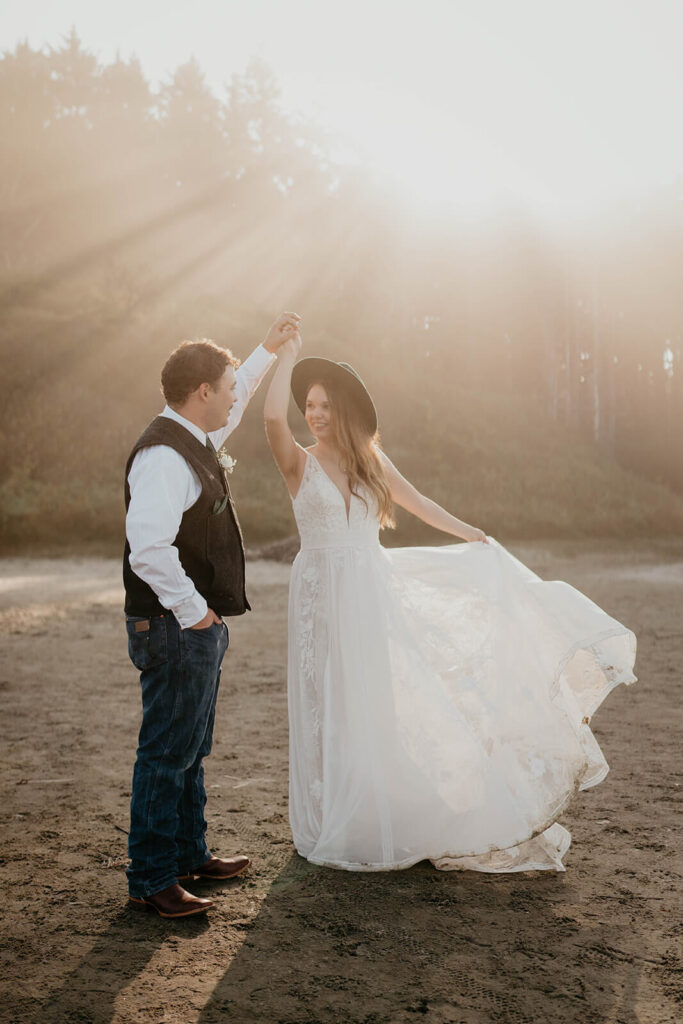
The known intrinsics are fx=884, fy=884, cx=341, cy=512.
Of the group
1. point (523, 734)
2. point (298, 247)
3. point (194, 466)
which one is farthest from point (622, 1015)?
point (298, 247)

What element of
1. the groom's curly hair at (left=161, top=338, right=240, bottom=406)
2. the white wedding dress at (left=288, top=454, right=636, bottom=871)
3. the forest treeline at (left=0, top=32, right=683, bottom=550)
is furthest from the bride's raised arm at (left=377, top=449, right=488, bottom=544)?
the forest treeline at (left=0, top=32, right=683, bottom=550)

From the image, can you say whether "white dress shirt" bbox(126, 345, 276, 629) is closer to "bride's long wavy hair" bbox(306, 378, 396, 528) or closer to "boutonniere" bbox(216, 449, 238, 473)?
"boutonniere" bbox(216, 449, 238, 473)

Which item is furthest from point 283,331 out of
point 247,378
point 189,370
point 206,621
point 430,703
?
point 430,703

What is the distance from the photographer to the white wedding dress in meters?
3.44

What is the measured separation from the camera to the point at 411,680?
3588 millimetres

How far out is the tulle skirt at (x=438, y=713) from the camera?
11.3 feet

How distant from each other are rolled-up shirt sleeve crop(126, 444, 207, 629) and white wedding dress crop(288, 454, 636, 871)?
34.9 inches

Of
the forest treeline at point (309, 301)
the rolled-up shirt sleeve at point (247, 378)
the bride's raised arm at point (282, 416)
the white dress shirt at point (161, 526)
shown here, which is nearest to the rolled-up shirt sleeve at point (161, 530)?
the white dress shirt at point (161, 526)

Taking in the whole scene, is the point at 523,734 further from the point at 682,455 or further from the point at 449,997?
the point at 682,455

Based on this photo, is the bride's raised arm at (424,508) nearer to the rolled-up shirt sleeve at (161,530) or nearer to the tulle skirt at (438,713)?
the tulle skirt at (438,713)

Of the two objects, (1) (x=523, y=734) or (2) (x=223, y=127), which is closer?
(1) (x=523, y=734)

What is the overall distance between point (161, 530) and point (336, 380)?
4.05 ft

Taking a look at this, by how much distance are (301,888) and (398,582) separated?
1.28 meters

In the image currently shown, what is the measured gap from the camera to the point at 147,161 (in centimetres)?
3850
